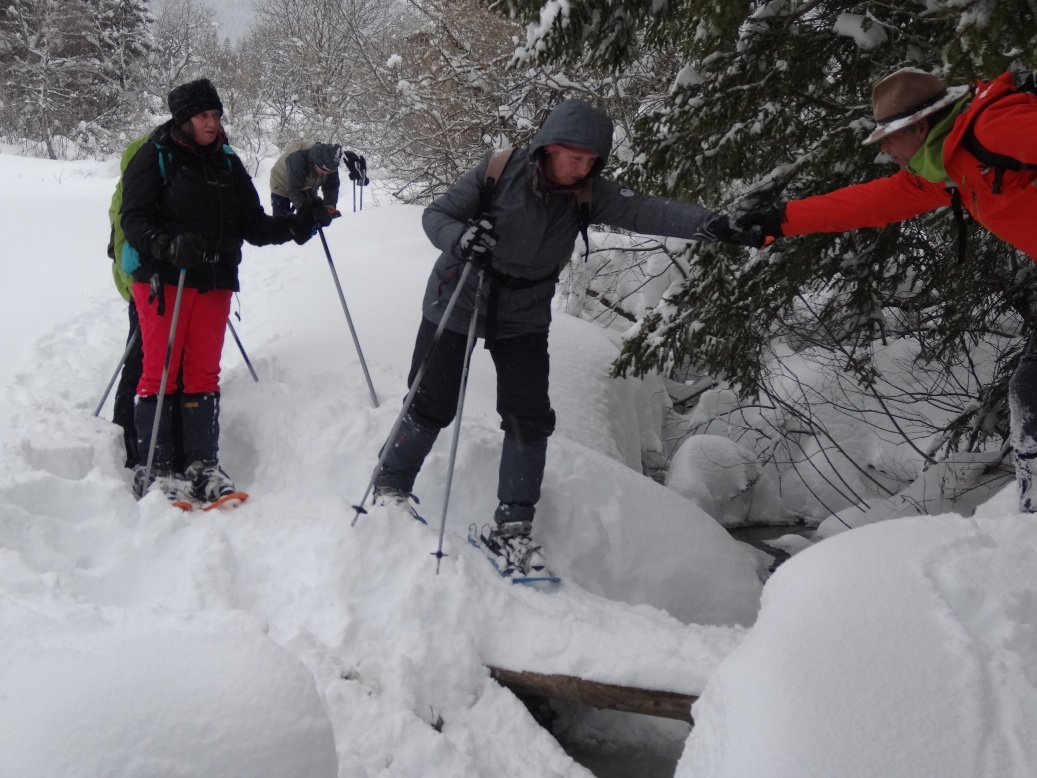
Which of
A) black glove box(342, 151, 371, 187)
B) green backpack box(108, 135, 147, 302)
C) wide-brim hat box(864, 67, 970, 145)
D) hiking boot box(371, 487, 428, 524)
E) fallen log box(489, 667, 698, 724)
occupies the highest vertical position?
wide-brim hat box(864, 67, 970, 145)

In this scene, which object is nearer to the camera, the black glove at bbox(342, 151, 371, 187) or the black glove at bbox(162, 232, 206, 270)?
the black glove at bbox(162, 232, 206, 270)

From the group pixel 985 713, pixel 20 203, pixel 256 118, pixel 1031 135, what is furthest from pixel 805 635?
pixel 256 118

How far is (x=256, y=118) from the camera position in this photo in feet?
76.3

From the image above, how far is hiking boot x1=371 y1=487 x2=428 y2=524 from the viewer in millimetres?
3516

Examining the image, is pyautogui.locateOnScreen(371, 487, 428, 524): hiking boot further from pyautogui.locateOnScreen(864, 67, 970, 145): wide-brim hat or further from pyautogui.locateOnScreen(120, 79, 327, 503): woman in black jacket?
pyautogui.locateOnScreen(864, 67, 970, 145): wide-brim hat

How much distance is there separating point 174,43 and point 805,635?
2927cm

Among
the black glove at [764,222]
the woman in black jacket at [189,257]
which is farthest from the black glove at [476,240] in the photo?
the woman in black jacket at [189,257]

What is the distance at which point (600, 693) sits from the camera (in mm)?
2893

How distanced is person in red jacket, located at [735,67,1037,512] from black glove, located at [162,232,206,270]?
235 cm

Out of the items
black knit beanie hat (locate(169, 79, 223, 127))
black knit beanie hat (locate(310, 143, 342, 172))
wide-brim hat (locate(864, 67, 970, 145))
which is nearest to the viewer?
wide-brim hat (locate(864, 67, 970, 145))

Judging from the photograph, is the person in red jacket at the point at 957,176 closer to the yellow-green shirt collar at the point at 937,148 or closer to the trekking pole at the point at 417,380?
the yellow-green shirt collar at the point at 937,148

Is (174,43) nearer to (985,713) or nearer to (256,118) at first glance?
(256,118)

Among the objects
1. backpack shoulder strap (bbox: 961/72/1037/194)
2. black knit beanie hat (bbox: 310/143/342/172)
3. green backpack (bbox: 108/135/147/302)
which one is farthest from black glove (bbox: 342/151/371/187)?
backpack shoulder strap (bbox: 961/72/1037/194)

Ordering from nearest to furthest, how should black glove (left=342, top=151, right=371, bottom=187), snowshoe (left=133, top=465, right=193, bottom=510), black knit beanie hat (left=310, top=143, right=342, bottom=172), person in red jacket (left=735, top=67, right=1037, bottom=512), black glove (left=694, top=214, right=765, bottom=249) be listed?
person in red jacket (left=735, top=67, right=1037, bottom=512), black glove (left=694, top=214, right=765, bottom=249), snowshoe (left=133, top=465, right=193, bottom=510), black glove (left=342, top=151, right=371, bottom=187), black knit beanie hat (left=310, top=143, right=342, bottom=172)
